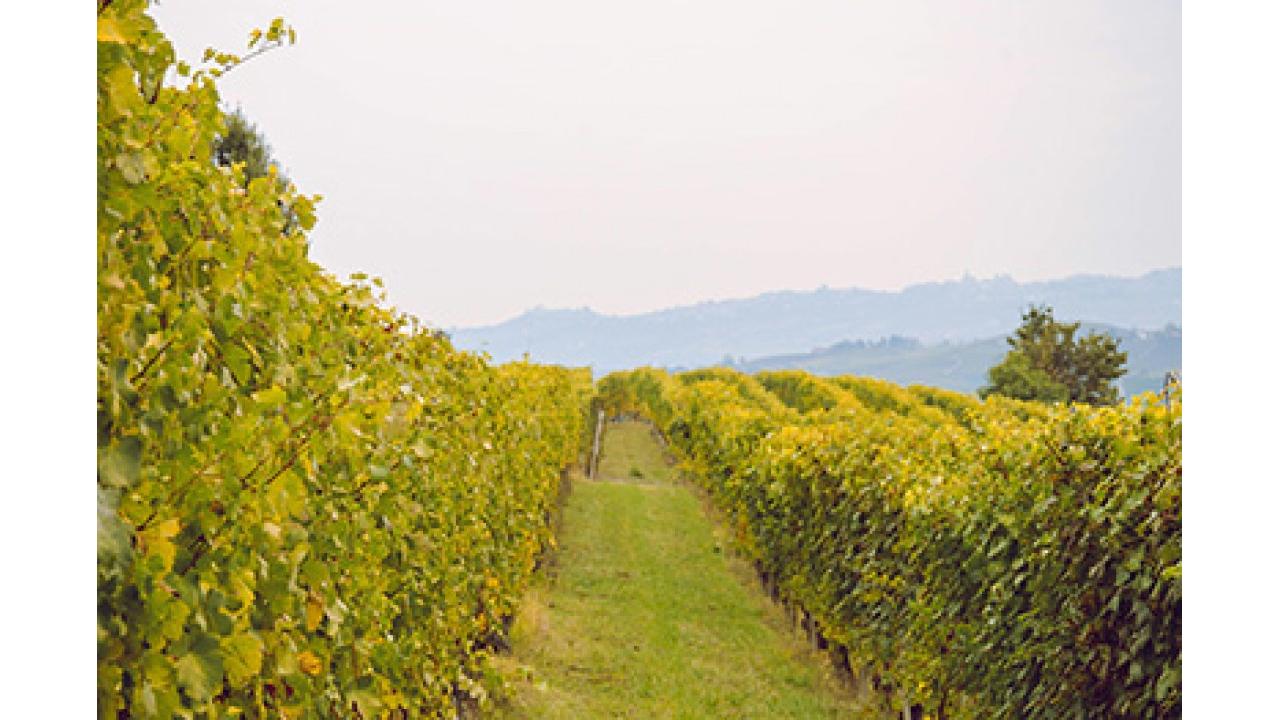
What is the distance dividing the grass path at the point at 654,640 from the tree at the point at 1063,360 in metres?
51.1

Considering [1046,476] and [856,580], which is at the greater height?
[1046,476]

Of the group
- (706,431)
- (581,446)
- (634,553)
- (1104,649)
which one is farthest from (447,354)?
(581,446)

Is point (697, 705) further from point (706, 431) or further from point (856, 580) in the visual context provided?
point (706, 431)

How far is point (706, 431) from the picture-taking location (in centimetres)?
1766

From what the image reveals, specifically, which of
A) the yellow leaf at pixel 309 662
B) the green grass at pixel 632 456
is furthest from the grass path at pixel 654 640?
the green grass at pixel 632 456

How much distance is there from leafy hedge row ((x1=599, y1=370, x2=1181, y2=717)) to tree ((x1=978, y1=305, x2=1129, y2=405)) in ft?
187

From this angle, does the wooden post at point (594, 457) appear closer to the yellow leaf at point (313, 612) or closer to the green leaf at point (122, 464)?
the yellow leaf at point (313, 612)

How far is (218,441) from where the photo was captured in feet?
6.63

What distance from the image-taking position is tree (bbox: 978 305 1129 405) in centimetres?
6322

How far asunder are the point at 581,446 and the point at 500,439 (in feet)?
61.7

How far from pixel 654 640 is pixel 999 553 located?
6.19 metres

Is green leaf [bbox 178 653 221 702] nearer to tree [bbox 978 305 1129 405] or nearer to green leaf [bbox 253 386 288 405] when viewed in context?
green leaf [bbox 253 386 288 405]

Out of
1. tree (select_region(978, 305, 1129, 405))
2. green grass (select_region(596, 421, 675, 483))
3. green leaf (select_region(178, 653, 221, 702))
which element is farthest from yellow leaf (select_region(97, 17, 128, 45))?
tree (select_region(978, 305, 1129, 405))

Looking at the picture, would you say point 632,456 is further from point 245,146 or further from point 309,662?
point 309,662
